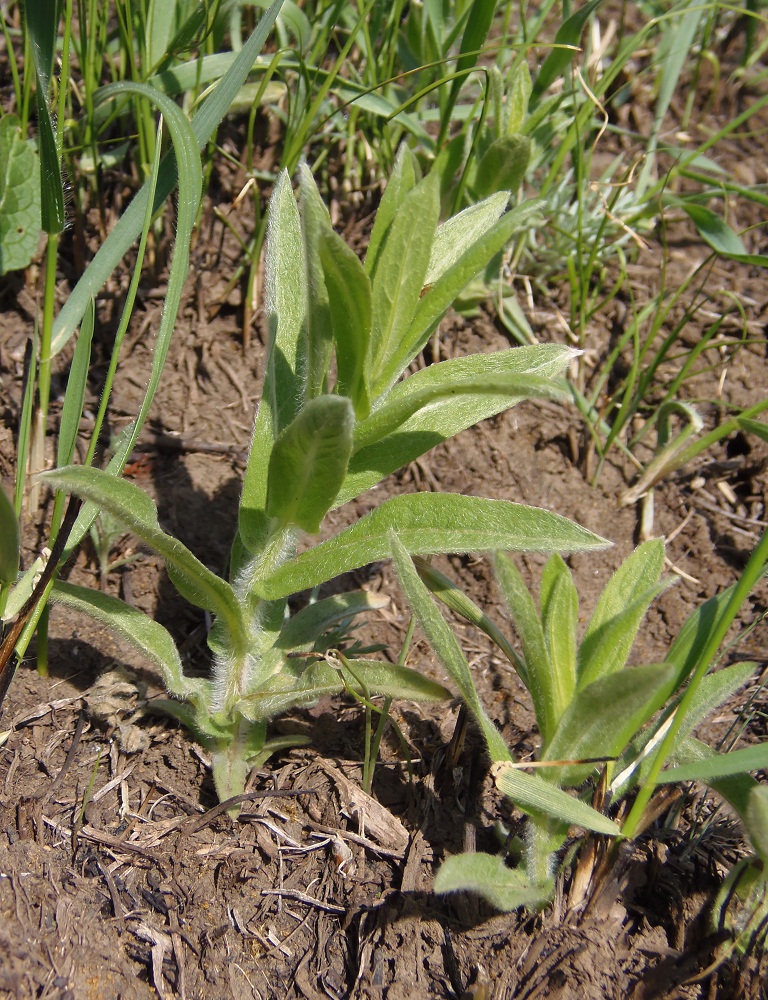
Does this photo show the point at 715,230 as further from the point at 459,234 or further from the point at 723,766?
the point at 723,766

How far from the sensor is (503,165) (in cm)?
247

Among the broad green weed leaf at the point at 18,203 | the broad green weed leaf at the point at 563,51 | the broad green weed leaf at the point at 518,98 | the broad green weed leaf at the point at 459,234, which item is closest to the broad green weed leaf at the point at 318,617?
the broad green weed leaf at the point at 459,234

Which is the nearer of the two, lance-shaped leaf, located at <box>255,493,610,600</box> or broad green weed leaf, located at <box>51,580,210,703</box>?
lance-shaped leaf, located at <box>255,493,610,600</box>

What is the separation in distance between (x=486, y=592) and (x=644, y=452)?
0.75 m

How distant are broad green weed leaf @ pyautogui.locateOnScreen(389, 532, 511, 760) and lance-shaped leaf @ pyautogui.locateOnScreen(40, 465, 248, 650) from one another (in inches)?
14.5

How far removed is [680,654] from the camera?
5.35 feet

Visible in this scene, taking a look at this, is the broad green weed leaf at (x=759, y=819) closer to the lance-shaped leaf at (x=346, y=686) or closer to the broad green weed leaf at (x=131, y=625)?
the lance-shaped leaf at (x=346, y=686)

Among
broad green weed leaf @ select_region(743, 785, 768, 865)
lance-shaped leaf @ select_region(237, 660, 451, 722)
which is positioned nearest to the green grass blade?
lance-shaped leaf @ select_region(237, 660, 451, 722)

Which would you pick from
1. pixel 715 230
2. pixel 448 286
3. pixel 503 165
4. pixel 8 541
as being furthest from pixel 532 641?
pixel 715 230

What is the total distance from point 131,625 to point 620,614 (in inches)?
37.6

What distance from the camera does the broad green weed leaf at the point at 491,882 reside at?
141 centimetres

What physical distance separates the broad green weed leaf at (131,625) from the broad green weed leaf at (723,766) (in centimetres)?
96

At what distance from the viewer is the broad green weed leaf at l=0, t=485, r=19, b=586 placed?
1.50 metres

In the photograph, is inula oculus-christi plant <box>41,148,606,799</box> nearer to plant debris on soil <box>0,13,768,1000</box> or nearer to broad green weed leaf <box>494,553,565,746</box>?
broad green weed leaf <box>494,553,565,746</box>
